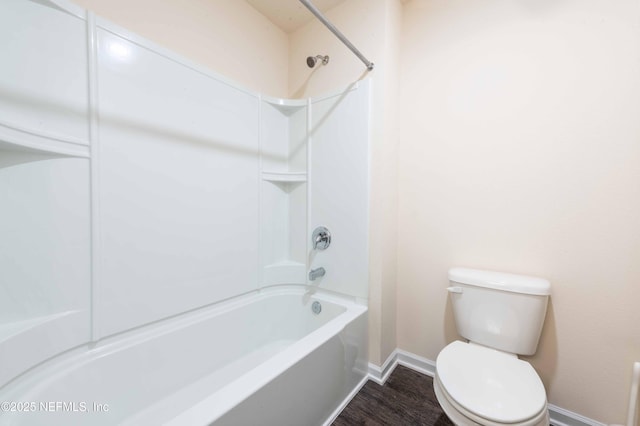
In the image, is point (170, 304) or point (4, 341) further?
point (170, 304)

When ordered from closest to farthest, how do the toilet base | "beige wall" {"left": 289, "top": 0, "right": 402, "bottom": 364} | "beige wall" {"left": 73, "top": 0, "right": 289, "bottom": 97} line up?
1. the toilet base
2. "beige wall" {"left": 73, "top": 0, "right": 289, "bottom": 97}
3. "beige wall" {"left": 289, "top": 0, "right": 402, "bottom": 364}

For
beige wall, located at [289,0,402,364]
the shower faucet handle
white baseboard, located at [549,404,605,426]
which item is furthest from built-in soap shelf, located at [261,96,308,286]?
white baseboard, located at [549,404,605,426]

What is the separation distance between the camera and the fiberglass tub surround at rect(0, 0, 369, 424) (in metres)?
0.88

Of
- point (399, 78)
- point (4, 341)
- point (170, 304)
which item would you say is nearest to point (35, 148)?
point (4, 341)

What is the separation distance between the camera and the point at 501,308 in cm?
117

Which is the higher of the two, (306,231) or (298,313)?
(306,231)

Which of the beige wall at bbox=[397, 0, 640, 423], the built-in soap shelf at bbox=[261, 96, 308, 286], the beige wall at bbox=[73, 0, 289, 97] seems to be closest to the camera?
the beige wall at bbox=[397, 0, 640, 423]

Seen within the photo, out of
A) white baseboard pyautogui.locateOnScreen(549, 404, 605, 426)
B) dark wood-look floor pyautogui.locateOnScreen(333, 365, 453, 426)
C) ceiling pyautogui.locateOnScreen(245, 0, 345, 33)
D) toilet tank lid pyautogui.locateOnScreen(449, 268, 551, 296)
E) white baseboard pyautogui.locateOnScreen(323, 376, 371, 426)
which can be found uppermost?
ceiling pyautogui.locateOnScreen(245, 0, 345, 33)

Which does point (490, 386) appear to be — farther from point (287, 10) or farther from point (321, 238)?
point (287, 10)

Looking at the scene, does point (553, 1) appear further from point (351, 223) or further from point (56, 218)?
point (56, 218)

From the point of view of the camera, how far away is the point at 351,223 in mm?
1602

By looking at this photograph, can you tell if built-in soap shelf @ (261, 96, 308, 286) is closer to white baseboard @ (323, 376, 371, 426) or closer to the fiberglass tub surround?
the fiberglass tub surround

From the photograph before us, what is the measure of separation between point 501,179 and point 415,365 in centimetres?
132

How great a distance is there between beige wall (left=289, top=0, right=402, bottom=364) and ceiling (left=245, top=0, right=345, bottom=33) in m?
0.11
